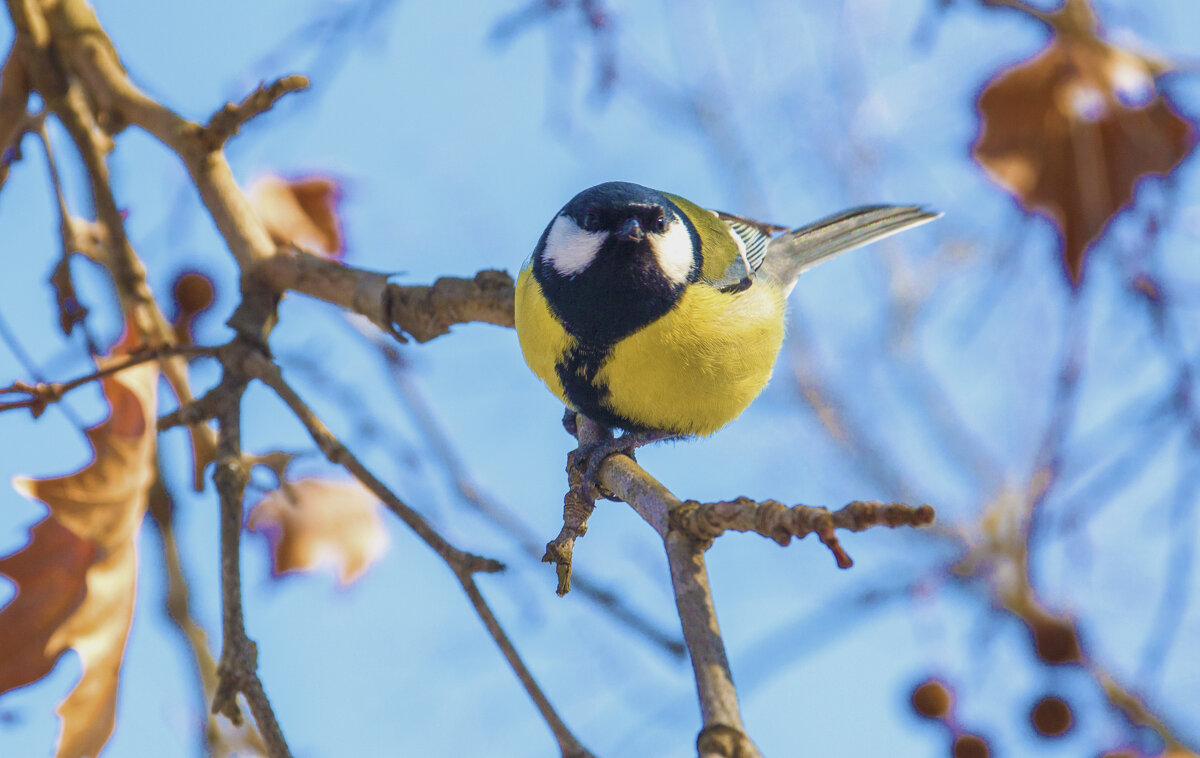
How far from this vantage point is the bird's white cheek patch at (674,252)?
8.43ft

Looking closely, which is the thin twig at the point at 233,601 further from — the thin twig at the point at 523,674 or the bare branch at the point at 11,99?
the bare branch at the point at 11,99

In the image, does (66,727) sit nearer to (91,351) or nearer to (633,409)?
(91,351)

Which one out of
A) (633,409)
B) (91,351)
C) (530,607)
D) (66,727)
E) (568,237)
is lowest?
(66,727)

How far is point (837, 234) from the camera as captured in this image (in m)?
3.45

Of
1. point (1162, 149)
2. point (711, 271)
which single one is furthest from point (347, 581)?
point (1162, 149)

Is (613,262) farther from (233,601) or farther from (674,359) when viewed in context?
(233,601)

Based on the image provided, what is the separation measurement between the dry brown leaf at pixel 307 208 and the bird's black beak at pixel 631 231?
1.42 metres

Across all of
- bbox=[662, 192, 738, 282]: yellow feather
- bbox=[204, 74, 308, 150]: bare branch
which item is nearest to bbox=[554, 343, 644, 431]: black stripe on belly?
bbox=[662, 192, 738, 282]: yellow feather

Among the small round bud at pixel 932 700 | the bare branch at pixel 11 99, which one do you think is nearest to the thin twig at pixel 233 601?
the bare branch at pixel 11 99

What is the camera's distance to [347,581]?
3412mm

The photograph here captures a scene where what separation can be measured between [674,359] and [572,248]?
0.39 m

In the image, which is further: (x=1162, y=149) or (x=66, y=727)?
(x=1162, y=149)

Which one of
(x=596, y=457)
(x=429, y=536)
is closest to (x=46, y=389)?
(x=429, y=536)

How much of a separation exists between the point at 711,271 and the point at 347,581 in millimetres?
1657
